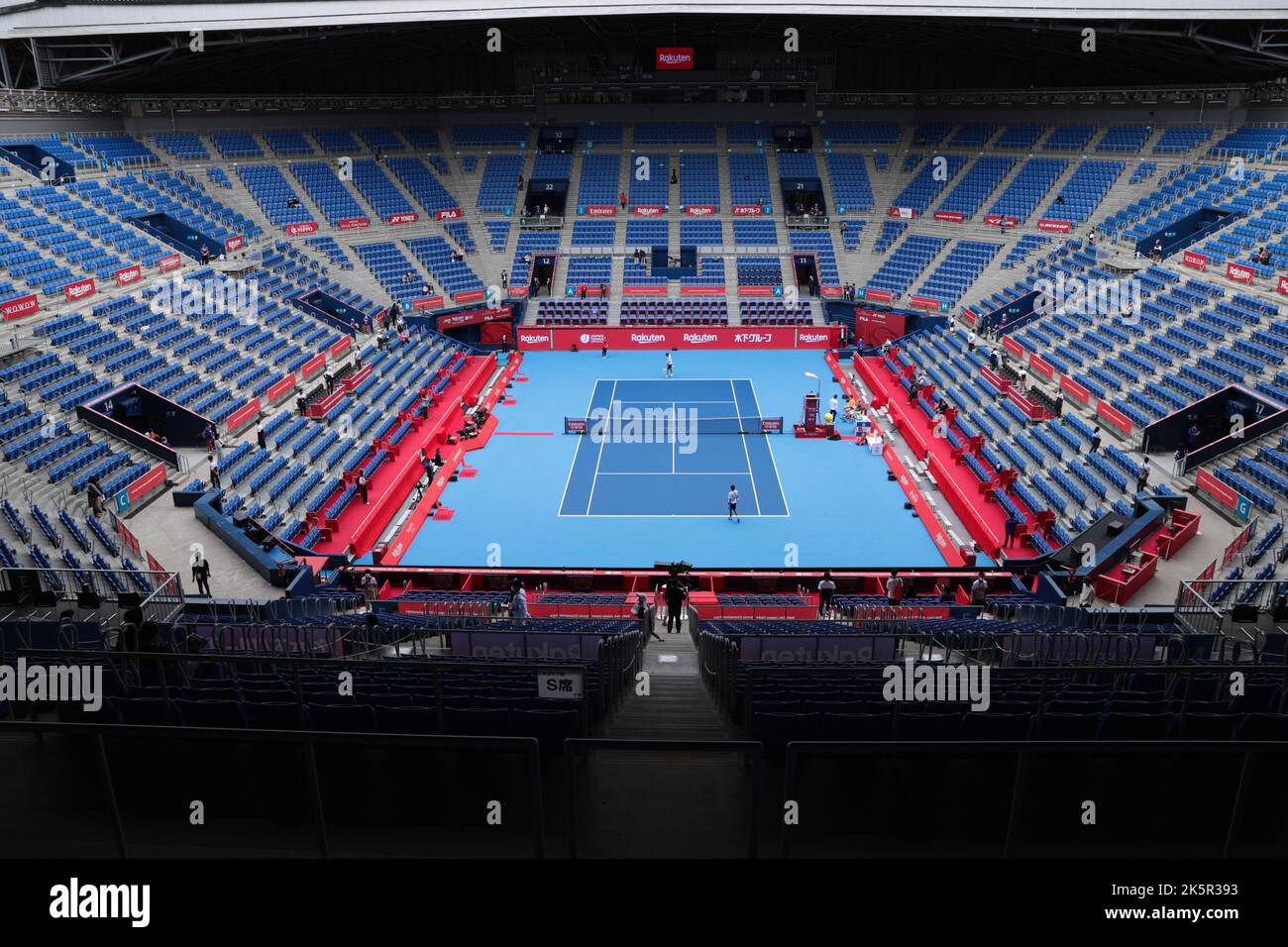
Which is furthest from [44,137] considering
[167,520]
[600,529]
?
[600,529]

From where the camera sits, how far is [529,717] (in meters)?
7.71

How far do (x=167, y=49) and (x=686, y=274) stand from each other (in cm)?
2625

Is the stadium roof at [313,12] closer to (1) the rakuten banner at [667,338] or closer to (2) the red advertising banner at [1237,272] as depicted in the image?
(2) the red advertising banner at [1237,272]

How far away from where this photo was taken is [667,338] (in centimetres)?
4612

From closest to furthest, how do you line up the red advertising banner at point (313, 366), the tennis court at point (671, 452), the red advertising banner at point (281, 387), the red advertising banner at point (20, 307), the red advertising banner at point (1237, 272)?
the tennis court at point (671, 452) → the red advertising banner at point (20, 307) → the red advertising banner at point (1237, 272) → the red advertising banner at point (281, 387) → the red advertising banner at point (313, 366)

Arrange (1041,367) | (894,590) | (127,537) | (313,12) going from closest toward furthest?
(894,590), (127,537), (1041,367), (313,12)

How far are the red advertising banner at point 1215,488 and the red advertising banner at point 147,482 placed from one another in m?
27.5

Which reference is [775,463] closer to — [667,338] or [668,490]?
[668,490]

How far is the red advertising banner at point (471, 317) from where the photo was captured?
4525 centimetres

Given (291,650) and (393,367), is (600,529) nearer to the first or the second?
(291,650)

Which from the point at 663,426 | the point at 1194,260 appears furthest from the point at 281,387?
the point at 1194,260

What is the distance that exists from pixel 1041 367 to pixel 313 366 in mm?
27119

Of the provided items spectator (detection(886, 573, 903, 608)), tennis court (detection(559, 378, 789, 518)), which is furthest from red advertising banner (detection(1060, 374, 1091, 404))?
spectator (detection(886, 573, 903, 608))

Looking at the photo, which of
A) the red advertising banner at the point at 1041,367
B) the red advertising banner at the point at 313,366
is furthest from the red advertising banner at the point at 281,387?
the red advertising banner at the point at 1041,367
